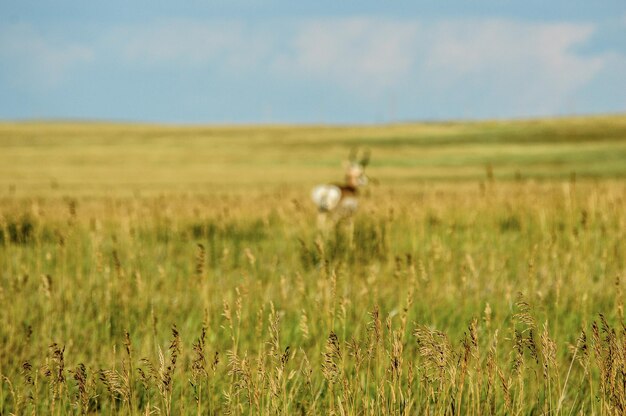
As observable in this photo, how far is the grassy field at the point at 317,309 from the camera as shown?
317 cm

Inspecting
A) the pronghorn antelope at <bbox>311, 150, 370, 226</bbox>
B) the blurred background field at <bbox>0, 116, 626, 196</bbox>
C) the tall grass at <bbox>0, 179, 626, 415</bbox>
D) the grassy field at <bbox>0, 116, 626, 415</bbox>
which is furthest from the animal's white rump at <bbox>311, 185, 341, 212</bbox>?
the blurred background field at <bbox>0, 116, 626, 196</bbox>

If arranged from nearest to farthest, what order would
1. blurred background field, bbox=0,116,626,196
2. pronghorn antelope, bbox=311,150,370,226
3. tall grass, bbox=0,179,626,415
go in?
tall grass, bbox=0,179,626,415, pronghorn antelope, bbox=311,150,370,226, blurred background field, bbox=0,116,626,196

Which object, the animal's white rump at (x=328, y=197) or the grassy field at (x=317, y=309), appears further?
the animal's white rump at (x=328, y=197)

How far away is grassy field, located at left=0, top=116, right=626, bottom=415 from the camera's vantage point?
3174 millimetres

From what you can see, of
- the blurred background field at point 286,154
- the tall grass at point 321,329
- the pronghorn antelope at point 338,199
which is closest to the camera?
the tall grass at point 321,329

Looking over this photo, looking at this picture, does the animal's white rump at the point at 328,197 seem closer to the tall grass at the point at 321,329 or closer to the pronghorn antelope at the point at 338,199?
the pronghorn antelope at the point at 338,199

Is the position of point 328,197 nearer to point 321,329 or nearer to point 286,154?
point 321,329

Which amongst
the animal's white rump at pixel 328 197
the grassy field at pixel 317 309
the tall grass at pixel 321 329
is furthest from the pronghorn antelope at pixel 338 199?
the tall grass at pixel 321 329

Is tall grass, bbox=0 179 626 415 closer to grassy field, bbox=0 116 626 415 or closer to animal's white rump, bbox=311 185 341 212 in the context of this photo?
grassy field, bbox=0 116 626 415

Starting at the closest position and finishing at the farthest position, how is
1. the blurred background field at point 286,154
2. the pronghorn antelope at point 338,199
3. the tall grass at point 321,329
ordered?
the tall grass at point 321,329, the pronghorn antelope at point 338,199, the blurred background field at point 286,154

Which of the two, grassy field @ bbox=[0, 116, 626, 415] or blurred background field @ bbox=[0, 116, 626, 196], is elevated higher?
grassy field @ bbox=[0, 116, 626, 415]

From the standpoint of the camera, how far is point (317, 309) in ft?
16.2

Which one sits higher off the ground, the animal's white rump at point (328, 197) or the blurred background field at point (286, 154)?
the animal's white rump at point (328, 197)

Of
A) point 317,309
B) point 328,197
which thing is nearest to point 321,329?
point 317,309
